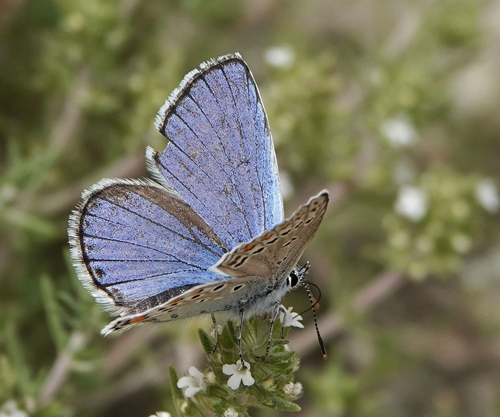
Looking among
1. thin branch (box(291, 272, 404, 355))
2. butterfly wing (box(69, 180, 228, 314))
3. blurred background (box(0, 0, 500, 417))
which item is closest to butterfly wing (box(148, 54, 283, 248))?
butterfly wing (box(69, 180, 228, 314))

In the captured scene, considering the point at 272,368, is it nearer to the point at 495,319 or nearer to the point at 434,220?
the point at 434,220

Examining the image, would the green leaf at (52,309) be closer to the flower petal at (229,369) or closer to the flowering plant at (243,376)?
the flowering plant at (243,376)

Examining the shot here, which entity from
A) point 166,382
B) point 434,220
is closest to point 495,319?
point 434,220

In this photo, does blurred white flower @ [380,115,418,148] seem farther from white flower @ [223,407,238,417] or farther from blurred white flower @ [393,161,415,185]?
white flower @ [223,407,238,417]

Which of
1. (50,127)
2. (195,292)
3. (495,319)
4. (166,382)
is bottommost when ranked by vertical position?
(495,319)

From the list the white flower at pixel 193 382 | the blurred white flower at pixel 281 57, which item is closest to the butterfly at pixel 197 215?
the white flower at pixel 193 382
